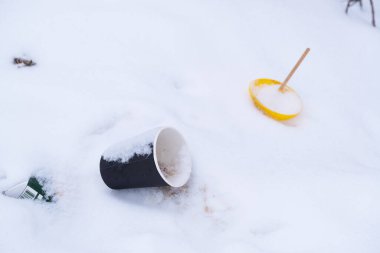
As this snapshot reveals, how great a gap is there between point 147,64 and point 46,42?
1.79ft

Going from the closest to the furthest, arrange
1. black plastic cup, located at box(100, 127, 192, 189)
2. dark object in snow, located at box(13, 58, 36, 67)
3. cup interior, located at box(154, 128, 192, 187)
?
black plastic cup, located at box(100, 127, 192, 189) → cup interior, located at box(154, 128, 192, 187) → dark object in snow, located at box(13, 58, 36, 67)

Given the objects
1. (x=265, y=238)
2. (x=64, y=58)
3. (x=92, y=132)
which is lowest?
(x=265, y=238)

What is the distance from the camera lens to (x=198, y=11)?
204 cm

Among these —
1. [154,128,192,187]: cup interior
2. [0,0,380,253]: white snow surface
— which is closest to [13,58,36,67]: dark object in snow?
[0,0,380,253]: white snow surface

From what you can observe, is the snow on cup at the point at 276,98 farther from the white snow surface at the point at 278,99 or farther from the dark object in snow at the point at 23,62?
the dark object in snow at the point at 23,62

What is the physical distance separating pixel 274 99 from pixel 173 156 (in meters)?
0.70

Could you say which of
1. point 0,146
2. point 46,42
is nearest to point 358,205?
point 0,146

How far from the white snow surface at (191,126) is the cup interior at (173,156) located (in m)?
0.08

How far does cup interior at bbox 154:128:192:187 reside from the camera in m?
1.17

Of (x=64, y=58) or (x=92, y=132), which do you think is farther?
(x=64, y=58)

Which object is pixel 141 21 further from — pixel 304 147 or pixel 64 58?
pixel 304 147

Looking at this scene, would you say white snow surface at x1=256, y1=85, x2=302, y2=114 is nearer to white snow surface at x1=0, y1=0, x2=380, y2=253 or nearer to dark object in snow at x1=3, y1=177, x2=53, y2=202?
white snow surface at x1=0, y1=0, x2=380, y2=253

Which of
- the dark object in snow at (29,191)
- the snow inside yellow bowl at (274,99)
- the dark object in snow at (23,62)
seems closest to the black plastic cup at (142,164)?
the dark object in snow at (29,191)

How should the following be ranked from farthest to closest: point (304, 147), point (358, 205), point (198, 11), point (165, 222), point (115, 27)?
point (198, 11) < point (115, 27) < point (304, 147) < point (358, 205) < point (165, 222)
